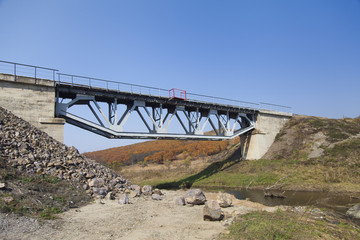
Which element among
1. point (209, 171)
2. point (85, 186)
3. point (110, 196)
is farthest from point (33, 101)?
point (209, 171)

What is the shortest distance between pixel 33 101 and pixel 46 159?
7760mm

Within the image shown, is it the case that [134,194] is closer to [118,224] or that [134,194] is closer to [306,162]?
[118,224]

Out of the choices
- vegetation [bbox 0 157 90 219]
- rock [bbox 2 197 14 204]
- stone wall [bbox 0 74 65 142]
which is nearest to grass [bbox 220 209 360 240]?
vegetation [bbox 0 157 90 219]

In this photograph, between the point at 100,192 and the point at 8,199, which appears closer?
the point at 8,199

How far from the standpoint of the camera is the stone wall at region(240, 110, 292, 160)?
3903 centimetres

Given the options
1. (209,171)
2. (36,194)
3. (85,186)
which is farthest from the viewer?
(209,171)

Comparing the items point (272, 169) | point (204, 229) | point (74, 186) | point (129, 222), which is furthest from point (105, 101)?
point (272, 169)

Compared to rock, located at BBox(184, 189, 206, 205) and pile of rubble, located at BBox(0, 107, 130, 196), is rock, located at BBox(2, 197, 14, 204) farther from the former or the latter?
rock, located at BBox(184, 189, 206, 205)

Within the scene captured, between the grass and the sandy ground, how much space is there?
932 millimetres

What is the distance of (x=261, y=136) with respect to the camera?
130 feet

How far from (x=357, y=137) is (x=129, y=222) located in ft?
119

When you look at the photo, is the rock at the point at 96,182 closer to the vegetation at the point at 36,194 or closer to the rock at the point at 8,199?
the vegetation at the point at 36,194

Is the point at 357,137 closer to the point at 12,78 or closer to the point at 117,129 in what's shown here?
the point at 117,129

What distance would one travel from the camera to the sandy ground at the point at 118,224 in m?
9.22
